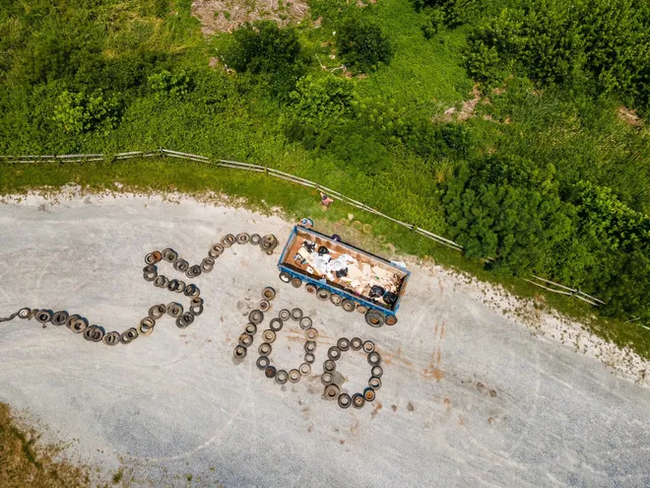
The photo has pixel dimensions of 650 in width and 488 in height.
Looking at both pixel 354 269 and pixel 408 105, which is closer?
pixel 354 269

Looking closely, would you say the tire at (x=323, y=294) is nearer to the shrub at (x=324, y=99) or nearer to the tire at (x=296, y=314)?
the tire at (x=296, y=314)

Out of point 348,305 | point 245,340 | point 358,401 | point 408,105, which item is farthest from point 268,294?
point 408,105

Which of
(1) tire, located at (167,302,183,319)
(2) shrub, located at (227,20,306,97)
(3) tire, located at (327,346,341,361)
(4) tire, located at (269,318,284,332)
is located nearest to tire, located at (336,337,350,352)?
(3) tire, located at (327,346,341,361)

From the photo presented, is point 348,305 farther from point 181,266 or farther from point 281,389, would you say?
point 181,266

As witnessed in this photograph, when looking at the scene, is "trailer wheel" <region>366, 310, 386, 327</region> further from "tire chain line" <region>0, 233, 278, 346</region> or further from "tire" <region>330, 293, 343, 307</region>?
"tire chain line" <region>0, 233, 278, 346</region>

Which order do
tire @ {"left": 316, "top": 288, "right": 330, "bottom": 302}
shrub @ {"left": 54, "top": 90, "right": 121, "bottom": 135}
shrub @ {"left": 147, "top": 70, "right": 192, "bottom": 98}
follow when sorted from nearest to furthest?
tire @ {"left": 316, "top": 288, "right": 330, "bottom": 302}, shrub @ {"left": 54, "top": 90, "right": 121, "bottom": 135}, shrub @ {"left": 147, "top": 70, "right": 192, "bottom": 98}

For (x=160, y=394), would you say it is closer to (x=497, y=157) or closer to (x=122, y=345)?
(x=122, y=345)
